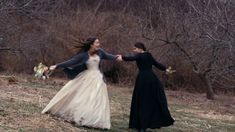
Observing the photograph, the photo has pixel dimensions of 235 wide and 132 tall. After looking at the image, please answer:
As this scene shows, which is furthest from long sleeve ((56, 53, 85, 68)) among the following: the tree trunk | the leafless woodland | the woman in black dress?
the tree trunk

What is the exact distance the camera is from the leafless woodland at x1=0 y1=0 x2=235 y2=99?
19.0 metres

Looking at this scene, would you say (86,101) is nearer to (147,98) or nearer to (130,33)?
(147,98)

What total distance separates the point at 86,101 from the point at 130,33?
15673mm

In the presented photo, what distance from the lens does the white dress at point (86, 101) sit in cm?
970

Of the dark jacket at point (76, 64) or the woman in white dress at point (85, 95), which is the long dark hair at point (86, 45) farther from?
the dark jacket at point (76, 64)

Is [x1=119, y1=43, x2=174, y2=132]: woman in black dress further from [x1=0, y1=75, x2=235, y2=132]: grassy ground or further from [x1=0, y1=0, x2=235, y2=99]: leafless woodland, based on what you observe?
[x1=0, y1=0, x2=235, y2=99]: leafless woodland

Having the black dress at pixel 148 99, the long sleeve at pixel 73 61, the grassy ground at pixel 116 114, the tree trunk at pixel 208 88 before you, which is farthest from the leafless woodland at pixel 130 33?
the long sleeve at pixel 73 61

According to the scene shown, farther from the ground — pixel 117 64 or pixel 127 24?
pixel 127 24

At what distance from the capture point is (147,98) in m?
10.6

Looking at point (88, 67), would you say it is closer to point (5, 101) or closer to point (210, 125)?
point (5, 101)

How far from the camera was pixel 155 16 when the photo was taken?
80.5ft

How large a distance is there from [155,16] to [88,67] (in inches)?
584

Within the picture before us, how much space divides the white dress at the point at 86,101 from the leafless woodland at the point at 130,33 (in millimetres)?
7220

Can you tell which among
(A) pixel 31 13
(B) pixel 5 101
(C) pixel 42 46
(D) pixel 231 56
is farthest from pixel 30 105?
(C) pixel 42 46
